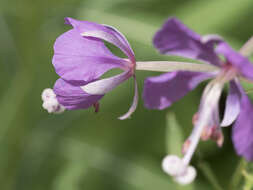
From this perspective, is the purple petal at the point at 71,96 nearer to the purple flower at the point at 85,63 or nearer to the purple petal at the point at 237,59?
the purple flower at the point at 85,63

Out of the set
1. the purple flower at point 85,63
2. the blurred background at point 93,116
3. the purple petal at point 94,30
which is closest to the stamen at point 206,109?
the purple flower at point 85,63

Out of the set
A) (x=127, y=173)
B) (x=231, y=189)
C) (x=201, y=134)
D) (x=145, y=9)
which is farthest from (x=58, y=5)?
(x=201, y=134)

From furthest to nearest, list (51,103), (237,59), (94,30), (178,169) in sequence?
(51,103) → (94,30) → (178,169) → (237,59)

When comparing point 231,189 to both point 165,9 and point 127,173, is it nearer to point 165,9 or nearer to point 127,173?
point 127,173

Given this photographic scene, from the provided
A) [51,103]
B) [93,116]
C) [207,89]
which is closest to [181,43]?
[207,89]

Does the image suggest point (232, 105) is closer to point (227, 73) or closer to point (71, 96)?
point (227, 73)

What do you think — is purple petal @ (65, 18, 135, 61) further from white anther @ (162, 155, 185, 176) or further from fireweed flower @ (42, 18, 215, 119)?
white anther @ (162, 155, 185, 176)

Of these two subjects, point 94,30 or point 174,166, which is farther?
point 94,30

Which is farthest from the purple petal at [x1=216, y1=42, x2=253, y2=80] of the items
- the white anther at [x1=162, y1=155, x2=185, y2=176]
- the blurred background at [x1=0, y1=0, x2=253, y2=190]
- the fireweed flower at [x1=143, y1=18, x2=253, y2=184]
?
the blurred background at [x1=0, y1=0, x2=253, y2=190]
